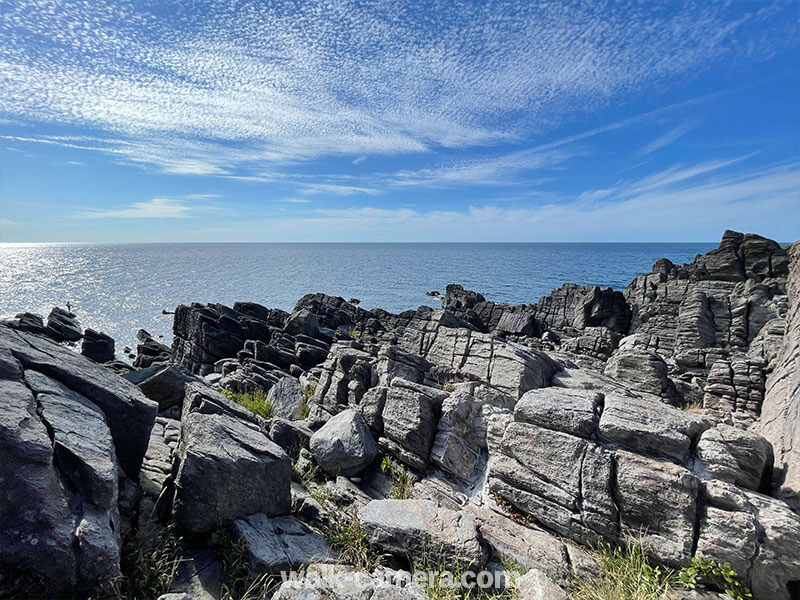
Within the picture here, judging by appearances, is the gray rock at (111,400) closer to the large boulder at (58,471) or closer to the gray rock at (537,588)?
the large boulder at (58,471)

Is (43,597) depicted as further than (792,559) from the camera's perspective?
No

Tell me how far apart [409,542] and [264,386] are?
17.1 meters

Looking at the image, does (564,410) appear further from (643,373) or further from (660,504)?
(643,373)

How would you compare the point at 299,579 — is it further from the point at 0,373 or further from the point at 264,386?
the point at 264,386

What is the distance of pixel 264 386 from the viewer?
72.3ft

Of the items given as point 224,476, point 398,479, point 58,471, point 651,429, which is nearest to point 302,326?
point 398,479

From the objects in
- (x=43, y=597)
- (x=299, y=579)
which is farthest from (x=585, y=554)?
(x=43, y=597)

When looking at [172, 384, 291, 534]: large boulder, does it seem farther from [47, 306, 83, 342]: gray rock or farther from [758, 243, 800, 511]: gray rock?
[47, 306, 83, 342]: gray rock

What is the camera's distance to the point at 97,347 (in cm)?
3556

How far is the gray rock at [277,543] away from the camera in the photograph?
623 centimetres

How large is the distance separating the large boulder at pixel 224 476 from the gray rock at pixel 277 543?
0.93 feet

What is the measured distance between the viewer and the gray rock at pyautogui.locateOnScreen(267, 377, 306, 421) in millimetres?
14547

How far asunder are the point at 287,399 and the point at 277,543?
896 cm

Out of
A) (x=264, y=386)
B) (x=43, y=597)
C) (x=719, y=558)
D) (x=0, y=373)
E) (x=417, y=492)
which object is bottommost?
(x=264, y=386)
